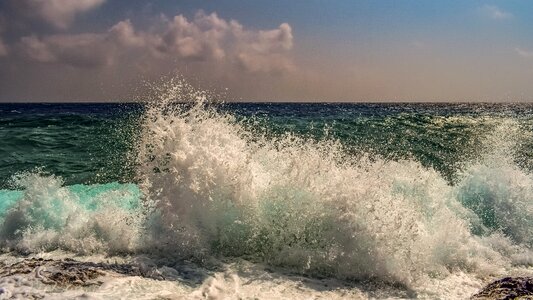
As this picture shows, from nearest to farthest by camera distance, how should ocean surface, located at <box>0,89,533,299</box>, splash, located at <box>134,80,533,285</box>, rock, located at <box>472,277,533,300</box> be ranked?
rock, located at <box>472,277,533,300</box> → ocean surface, located at <box>0,89,533,299</box> → splash, located at <box>134,80,533,285</box>

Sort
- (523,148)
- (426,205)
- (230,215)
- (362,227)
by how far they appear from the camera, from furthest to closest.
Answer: (523,148), (426,205), (230,215), (362,227)

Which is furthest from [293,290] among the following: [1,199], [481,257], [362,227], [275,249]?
[1,199]

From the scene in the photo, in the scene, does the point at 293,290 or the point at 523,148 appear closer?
the point at 293,290

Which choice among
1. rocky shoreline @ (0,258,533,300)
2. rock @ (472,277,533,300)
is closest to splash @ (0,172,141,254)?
rocky shoreline @ (0,258,533,300)

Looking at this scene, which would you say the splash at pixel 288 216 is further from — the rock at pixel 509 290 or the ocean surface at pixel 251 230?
the rock at pixel 509 290

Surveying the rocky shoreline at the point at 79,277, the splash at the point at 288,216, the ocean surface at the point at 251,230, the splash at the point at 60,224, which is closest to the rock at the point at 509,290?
the rocky shoreline at the point at 79,277

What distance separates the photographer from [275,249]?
6289mm

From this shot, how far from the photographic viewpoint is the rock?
4.61 metres

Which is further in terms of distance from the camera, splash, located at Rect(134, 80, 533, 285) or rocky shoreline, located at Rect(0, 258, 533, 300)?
splash, located at Rect(134, 80, 533, 285)

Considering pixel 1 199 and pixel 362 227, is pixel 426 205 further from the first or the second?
pixel 1 199

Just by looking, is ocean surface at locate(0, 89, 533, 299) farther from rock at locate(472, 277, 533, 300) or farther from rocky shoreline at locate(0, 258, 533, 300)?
rock at locate(472, 277, 533, 300)

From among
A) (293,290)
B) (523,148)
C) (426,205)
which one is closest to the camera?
(293,290)

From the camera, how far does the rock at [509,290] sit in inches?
182

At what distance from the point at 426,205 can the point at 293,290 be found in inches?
146
